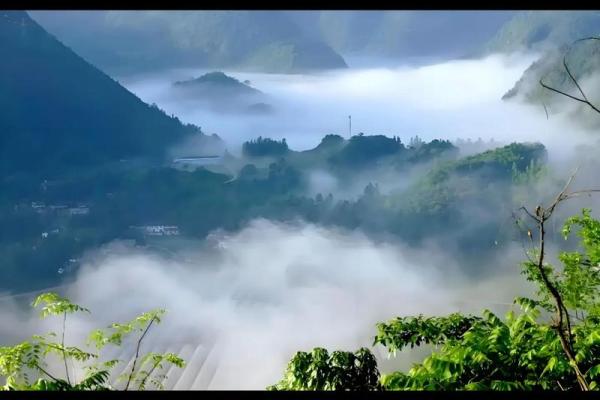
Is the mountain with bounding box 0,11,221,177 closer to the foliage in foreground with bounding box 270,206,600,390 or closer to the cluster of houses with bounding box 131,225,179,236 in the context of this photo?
the cluster of houses with bounding box 131,225,179,236

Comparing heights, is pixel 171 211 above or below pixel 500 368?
below

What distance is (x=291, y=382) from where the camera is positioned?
111 inches

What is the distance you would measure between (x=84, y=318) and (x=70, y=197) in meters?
10.5

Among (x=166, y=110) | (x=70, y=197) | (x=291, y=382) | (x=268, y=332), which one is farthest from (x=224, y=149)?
(x=291, y=382)

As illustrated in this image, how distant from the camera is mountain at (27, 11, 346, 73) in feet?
126

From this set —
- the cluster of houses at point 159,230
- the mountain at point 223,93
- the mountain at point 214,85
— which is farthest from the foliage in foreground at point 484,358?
the cluster of houses at point 159,230

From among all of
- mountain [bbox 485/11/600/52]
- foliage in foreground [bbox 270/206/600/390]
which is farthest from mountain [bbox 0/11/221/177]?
foliage in foreground [bbox 270/206/600/390]

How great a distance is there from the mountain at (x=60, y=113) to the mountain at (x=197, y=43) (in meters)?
2.48

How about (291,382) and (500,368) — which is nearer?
(500,368)
